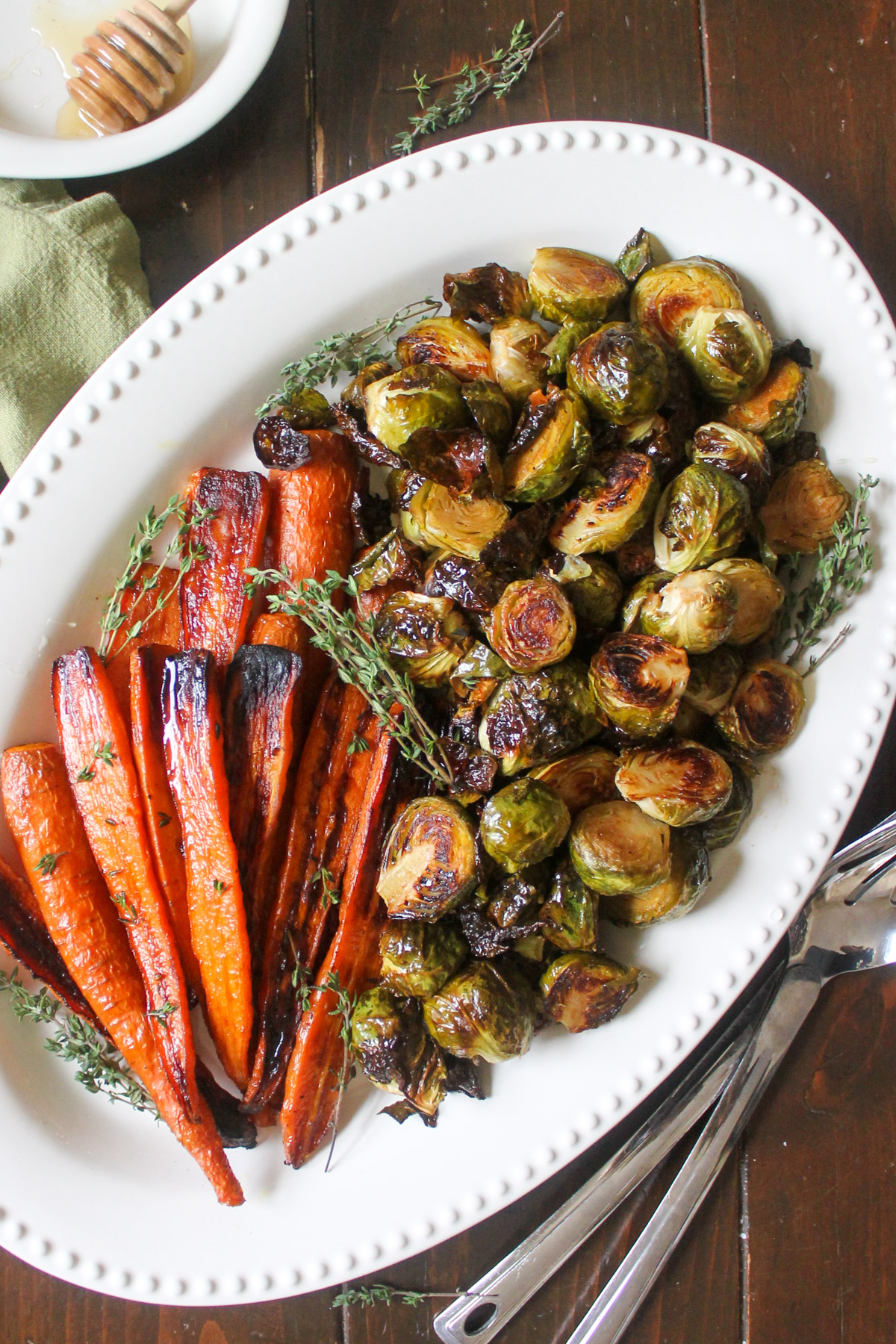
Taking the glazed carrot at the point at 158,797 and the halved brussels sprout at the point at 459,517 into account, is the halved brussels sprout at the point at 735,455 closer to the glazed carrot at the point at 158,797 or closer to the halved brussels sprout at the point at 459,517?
the halved brussels sprout at the point at 459,517

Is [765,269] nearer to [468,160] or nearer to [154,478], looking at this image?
[468,160]

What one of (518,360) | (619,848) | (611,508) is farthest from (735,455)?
(619,848)

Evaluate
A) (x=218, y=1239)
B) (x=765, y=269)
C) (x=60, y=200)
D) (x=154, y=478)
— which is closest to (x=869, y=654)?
(x=765, y=269)

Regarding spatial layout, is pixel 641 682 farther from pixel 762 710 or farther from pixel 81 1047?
pixel 81 1047

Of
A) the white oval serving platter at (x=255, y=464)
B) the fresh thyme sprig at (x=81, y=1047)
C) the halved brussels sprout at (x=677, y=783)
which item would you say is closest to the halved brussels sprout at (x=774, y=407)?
the white oval serving platter at (x=255, y=464)

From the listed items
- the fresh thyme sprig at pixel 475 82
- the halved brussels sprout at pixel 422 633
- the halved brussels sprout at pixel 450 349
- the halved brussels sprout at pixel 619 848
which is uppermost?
the fresh thyme sprig at pixel 475 82

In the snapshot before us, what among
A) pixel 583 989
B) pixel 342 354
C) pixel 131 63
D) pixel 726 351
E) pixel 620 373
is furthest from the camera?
pixel 131 63
